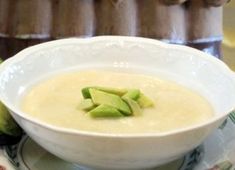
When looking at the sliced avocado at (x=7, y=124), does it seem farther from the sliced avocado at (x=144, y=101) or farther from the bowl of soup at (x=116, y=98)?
the sliced avocado at (x=144, y=101)

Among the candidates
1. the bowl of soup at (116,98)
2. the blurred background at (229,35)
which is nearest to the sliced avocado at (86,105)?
the bowl of soup at (116,98)

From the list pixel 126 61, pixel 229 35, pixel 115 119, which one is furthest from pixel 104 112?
pixel 229 35

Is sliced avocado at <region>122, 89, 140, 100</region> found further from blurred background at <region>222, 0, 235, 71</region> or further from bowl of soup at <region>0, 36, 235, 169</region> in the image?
blurred background at <region>222, 0, 235, 71</region>

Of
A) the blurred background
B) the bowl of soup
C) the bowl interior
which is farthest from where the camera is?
the blurred background

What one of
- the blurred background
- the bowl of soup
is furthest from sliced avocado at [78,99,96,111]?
the blurred background

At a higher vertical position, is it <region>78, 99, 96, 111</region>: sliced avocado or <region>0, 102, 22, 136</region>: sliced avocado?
<region>78, 99, 96, 111</region>: sliced avocado

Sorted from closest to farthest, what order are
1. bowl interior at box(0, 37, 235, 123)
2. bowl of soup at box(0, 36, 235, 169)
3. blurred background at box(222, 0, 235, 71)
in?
bowl of soup at box(0, 36, 235, 169), bowl interior at box(0, 37, 235, 123), blurred background at box(222, 0, 235, 71)

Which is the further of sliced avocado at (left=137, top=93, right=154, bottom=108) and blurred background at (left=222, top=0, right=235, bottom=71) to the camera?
blurred background at (left=222, top=0, right=235, bottom=71)
